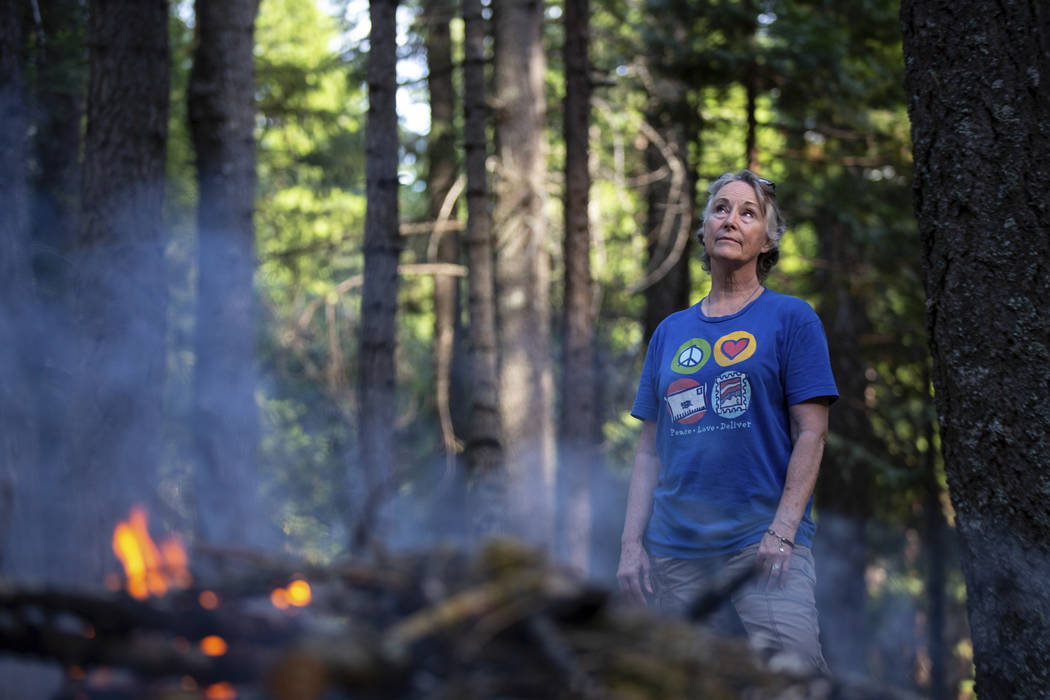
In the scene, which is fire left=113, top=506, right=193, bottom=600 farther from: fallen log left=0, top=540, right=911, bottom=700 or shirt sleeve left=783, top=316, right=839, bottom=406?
shirt sleeve left=783, top=316, right=839, bottom=406

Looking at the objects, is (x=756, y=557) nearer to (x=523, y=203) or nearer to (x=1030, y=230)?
(x=1030, y=230)

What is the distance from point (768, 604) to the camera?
3.20m

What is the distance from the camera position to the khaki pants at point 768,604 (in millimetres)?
3158

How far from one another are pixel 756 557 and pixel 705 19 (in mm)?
8644

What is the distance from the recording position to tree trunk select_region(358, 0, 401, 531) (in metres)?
6.89

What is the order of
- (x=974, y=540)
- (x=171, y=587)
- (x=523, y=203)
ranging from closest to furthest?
(x=171, y=587)
(x=974, y=540)
(x=523, y=203)

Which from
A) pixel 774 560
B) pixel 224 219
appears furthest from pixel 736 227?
pixel 224 219

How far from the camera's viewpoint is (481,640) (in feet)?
5.43

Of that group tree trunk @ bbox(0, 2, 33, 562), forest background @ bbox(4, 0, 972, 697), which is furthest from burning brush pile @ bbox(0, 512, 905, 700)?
forest background @ bbox(4, 0, 972, 697)

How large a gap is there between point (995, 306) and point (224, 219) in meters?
6.65

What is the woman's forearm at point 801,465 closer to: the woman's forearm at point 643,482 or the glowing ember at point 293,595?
the woman's forearm at point 643,482

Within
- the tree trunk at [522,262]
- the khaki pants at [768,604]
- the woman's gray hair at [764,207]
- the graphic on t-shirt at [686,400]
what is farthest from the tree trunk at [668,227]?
the khaki pants at [768,604]

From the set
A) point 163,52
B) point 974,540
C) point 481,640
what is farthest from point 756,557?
point 163,52

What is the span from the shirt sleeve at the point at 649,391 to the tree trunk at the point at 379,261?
3432 millimetres
